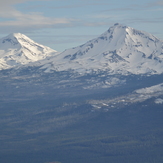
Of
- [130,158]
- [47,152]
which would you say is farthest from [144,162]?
[47,152]

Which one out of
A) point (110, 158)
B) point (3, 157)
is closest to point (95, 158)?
point (110, 158)

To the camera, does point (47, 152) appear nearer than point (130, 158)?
No

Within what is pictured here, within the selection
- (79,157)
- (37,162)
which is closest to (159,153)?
(79,157)

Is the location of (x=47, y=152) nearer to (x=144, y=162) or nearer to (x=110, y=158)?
(x=110, y=158)

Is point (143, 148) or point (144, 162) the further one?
point (143, 148)

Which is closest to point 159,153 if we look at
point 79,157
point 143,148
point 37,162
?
point 143,148

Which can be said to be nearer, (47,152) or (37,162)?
(37,162)

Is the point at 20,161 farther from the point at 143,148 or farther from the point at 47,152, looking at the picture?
the point at 143,148

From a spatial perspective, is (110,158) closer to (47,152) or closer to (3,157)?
(47,152)
